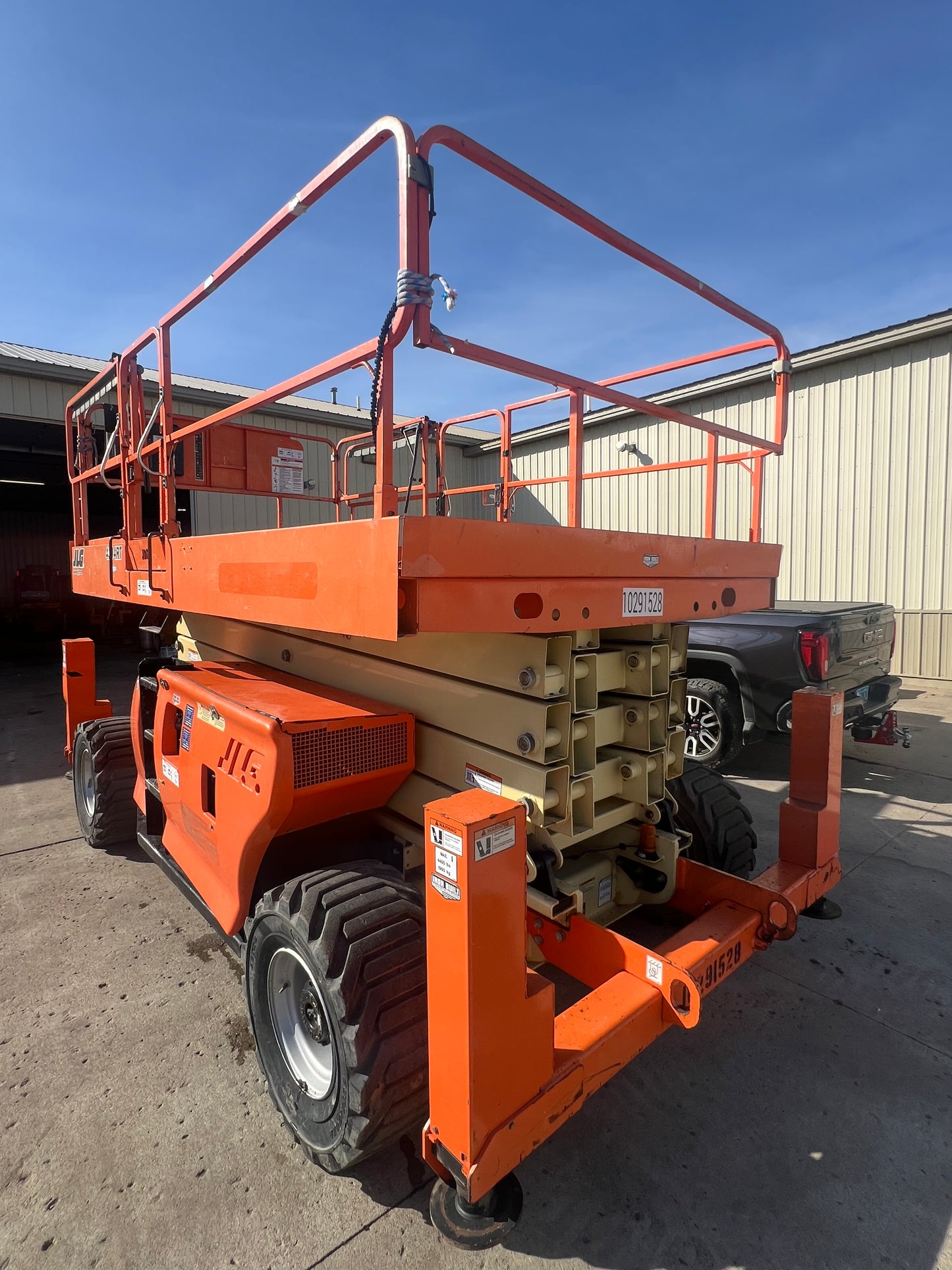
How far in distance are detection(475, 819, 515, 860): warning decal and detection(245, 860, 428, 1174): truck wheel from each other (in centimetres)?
69

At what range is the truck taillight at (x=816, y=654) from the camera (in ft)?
17.7

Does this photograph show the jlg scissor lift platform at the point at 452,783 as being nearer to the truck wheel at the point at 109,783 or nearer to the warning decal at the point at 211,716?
the warning decal at the point at 211,716

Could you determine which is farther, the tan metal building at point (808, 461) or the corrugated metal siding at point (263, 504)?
the corrugated metal siding at point (263, 504)

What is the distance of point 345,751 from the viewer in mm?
2420

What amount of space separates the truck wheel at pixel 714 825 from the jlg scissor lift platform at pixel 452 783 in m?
0.01

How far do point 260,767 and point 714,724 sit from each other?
15.6 feet

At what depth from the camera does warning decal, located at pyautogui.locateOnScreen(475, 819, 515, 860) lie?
1.55 meters

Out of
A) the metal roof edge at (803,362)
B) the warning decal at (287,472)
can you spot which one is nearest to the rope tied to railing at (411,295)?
the warning decal at (287,472)

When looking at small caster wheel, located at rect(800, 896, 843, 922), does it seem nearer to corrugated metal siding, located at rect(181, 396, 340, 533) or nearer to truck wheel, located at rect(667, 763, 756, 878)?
truck wheel, located at rect(667, 763, 756, 878)

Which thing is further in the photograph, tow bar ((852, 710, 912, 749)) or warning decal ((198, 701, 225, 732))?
tow bar ((852, 710, 912, 749))

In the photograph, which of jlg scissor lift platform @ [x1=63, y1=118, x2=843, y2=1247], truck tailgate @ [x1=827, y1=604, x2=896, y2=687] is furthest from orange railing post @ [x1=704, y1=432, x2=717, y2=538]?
truck tailgate @ [x1=827, y1=604, x2=896, y2=687]

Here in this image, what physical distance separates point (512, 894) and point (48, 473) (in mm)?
19633

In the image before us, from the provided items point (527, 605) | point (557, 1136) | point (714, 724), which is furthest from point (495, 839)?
point (714, 724)

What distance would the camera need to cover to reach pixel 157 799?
3768 millimetres
